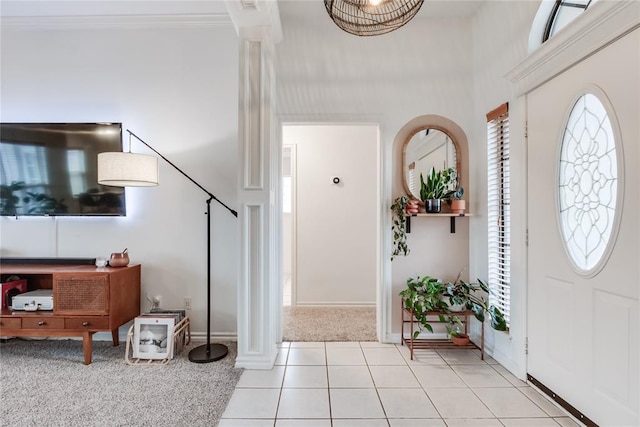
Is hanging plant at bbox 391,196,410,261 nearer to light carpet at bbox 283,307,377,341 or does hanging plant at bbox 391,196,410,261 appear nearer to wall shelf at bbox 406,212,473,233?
wall shelf at bbox 406,212,473,233

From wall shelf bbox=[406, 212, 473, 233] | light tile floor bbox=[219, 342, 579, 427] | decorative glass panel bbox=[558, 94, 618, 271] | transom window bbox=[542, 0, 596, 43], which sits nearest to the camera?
decorative glass panel bbox=[558, 94, 618, 271]

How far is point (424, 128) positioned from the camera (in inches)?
116

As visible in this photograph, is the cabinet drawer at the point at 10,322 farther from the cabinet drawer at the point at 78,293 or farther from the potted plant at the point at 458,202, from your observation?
the potted plant at the point at 458,202

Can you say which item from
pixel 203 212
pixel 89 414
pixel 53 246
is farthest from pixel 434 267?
pixel 53 246

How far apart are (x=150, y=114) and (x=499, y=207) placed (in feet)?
10.5

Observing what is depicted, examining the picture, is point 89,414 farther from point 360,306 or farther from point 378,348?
point 360,306

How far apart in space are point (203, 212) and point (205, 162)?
47 centimetres

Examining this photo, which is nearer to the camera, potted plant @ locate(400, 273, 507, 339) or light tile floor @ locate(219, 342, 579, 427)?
light tile floor @ locate(219, 342, 579, 427)

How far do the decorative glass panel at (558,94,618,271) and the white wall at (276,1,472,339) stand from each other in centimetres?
110

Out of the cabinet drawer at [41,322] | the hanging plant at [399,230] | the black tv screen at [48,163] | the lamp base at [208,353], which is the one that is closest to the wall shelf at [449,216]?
the hanging plant at [399,230]

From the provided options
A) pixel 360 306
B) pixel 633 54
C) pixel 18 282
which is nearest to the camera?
pixel 633 54

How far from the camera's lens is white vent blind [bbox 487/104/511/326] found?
246cm

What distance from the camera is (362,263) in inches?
162

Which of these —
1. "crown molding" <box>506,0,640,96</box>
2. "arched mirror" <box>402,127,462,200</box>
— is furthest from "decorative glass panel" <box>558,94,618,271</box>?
"arched mirror" <box>402,127,462,200</box>
